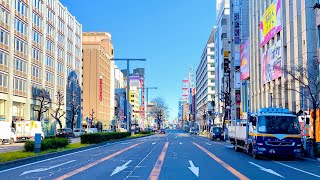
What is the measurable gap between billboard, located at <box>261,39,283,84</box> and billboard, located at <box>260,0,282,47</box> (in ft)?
5.44

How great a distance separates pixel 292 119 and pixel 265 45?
37.0 m

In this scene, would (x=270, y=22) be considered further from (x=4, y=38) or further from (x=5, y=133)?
(x=4, y=38)

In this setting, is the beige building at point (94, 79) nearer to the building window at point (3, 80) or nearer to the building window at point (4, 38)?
the building window at point (3, 80)

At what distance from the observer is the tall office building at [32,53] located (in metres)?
62.6

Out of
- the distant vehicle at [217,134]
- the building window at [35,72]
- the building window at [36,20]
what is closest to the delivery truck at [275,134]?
the distant vehicle at [217,134]

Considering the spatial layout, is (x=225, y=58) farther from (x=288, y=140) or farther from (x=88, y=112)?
(x=288, y=140)

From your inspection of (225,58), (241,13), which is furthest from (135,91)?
(241,13)

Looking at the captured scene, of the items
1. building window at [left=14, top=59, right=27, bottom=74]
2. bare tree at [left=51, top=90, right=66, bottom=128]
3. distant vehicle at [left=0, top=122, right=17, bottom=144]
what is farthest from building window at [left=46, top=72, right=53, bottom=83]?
distant vehicle at [left=0, top=122, right=17, bottom=144]

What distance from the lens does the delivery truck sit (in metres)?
23.0

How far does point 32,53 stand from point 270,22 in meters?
40.6

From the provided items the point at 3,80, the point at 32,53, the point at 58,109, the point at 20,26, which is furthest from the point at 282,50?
the point at 32,53

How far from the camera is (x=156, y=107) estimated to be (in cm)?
13388

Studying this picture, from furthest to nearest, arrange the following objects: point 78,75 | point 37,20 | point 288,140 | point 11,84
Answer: point 78,75, point 37,20, point 11,84, point 288,140

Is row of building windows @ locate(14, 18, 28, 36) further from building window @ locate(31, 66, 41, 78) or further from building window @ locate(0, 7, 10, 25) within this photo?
building window @ locate(31, 66, 41, 78)
